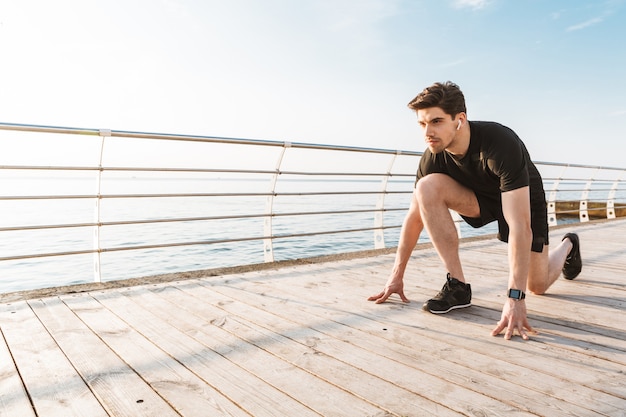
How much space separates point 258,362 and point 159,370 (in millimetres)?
306

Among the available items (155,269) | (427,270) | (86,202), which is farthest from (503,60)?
(86,202)

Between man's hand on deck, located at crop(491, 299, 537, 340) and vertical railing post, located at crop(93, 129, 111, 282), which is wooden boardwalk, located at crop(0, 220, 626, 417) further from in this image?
vertical railing post, located at crop(93, 129, 111, 282)

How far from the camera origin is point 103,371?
1397 millimetres

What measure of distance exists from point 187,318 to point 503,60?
16525 mm

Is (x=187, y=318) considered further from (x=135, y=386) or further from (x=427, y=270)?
(x=427, y=270)

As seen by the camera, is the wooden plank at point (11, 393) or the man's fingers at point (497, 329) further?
the man's fingers at point (497, 329)

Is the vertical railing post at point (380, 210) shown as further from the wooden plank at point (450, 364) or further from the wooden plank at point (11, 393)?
the wooden plank at point (11, 393)

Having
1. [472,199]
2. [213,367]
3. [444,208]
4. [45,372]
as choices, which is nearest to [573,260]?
[472,199]

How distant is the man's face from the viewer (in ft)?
6.32

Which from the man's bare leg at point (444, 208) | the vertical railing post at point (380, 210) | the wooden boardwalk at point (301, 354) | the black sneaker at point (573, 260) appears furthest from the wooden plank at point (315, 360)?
the vertical railing post at point (380, 210)

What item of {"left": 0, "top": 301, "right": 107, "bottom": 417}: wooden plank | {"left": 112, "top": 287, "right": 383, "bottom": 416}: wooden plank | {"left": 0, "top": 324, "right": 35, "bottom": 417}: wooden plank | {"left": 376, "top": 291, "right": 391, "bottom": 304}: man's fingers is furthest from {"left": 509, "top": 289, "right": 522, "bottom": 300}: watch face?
{"left": 0, "top": 324, "right": 35, "bottom": 417}: wooden plank

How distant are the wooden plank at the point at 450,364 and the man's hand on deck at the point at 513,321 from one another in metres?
0.19

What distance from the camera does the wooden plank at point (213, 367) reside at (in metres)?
1.17

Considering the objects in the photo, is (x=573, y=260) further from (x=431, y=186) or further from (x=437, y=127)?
(x=437, y=127)
